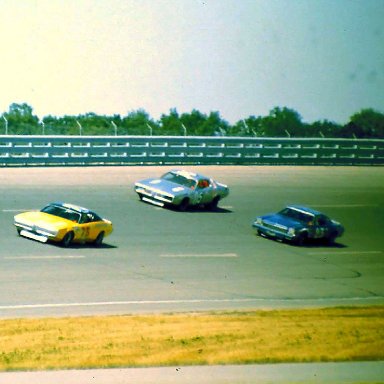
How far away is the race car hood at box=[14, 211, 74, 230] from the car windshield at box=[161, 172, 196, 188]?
751 cm

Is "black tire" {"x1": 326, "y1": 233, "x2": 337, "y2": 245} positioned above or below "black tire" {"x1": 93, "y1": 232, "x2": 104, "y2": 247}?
below

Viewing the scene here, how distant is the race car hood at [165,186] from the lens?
30.4 metres

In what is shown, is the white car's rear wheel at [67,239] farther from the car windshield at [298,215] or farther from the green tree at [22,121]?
the green tree at [22,121]

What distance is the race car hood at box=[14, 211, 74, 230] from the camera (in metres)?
23.8

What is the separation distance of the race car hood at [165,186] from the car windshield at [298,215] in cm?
382

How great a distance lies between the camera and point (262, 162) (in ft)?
143

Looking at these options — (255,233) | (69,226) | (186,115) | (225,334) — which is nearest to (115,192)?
(255,233)

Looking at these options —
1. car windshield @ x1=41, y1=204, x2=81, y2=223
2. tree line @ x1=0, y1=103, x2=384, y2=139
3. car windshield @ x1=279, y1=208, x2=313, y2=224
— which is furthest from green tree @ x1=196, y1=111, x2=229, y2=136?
car windshield @ x1=41, y1=204, x2=81, y2=223

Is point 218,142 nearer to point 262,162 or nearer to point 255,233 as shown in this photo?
point 262,162

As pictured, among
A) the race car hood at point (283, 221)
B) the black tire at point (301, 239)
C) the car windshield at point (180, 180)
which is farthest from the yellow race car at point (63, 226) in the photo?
the car windshield at point (180, 180)

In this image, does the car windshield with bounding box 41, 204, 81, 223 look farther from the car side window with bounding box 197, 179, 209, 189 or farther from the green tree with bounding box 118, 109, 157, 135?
the green tree with bounding box 118, 109, 157, 135

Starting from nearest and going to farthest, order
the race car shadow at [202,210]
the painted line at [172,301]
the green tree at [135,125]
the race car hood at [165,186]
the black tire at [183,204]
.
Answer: the painted line at [172,301], the race car hood at [165,186], the black tire at [183,204], the race car shadow at [202,210], the green tree at [135,125]

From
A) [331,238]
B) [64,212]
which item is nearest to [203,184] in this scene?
[331,238]

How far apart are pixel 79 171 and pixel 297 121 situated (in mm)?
16314
